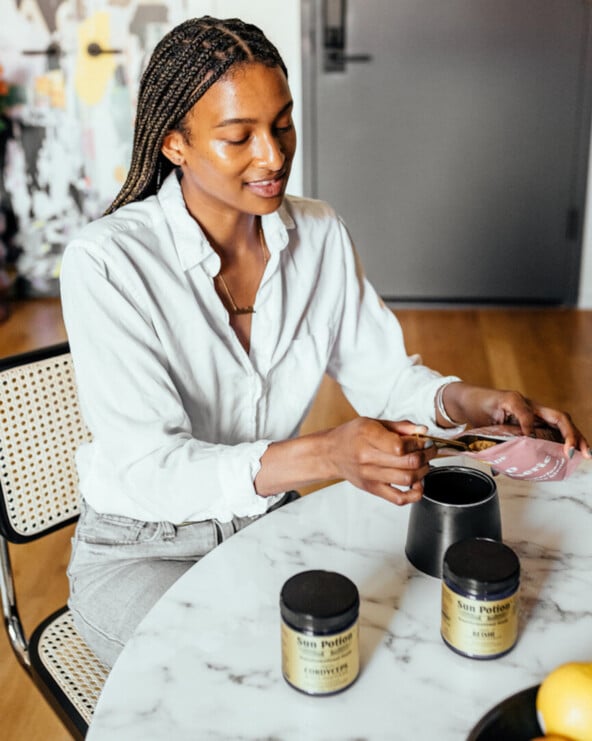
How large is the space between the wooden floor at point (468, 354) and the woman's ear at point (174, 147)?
1127mm

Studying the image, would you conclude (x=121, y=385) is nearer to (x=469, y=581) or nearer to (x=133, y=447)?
(x=133, y=447)

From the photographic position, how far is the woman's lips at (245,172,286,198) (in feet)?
3.81

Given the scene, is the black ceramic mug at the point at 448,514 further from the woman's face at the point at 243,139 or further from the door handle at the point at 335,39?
the door handle at the point at 335,39

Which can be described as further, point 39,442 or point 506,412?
point 39,442

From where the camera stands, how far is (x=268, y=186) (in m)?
1.17

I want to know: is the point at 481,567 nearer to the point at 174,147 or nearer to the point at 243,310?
the point at 243,310

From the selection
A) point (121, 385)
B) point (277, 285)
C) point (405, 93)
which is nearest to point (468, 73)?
point (405, 93)

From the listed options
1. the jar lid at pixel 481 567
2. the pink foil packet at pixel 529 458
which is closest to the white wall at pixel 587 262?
the pink foil packet at pixel 529 458

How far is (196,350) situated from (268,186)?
0.82 feet

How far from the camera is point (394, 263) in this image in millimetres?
3719

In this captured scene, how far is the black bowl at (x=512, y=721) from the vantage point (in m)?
0.64

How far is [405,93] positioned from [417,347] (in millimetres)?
1044

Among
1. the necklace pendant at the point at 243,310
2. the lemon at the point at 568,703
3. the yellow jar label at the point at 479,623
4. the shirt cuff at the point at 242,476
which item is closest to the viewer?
the lemon at the point at 568,703

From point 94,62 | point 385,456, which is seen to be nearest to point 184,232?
point 385,456
